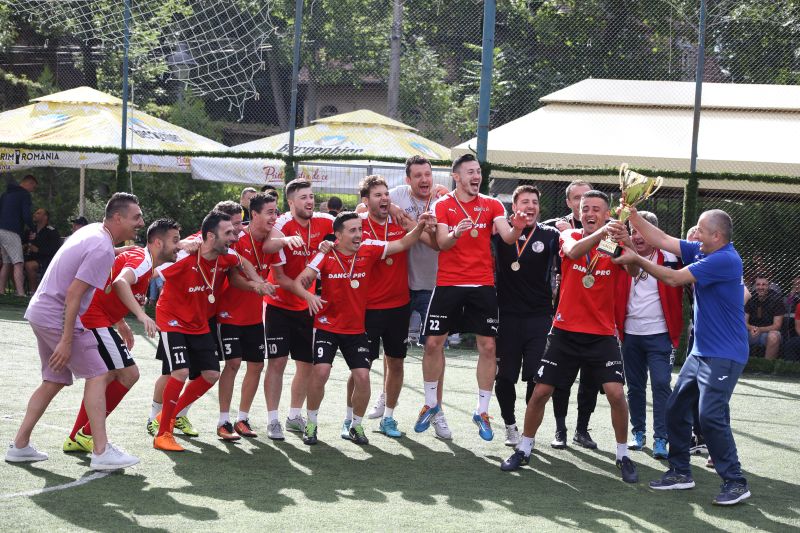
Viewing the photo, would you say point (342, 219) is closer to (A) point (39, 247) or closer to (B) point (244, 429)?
(B) point (244, 429)

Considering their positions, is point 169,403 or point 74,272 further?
point 169,403

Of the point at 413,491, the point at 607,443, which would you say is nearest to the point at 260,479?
the point at 413,491

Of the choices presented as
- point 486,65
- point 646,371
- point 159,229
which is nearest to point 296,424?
point 159,229

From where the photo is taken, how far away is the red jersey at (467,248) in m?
8.62

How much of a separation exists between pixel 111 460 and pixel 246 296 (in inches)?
79.1

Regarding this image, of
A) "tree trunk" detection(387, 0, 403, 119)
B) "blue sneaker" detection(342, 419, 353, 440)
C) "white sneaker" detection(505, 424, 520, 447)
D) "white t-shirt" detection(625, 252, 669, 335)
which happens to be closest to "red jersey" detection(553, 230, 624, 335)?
"white t-shirt" detection(625, 252, 669, 335)

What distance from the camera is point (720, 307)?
7.09 metres

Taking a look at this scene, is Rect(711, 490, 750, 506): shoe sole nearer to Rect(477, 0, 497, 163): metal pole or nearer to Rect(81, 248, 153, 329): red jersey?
Rect(81, 248, 153, 329): red jersey

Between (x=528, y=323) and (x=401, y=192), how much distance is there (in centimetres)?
167

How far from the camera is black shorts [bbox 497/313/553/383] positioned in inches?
339

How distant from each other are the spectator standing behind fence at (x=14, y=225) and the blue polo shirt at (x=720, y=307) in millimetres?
12652

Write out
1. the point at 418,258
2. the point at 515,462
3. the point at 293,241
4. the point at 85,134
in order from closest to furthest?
1. the point at 515,462
2. the point at 293,241
3. the point at 418,258
4. the point at 85,134

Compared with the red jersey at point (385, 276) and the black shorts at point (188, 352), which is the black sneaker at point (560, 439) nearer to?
the red jersey at point (385, 276)

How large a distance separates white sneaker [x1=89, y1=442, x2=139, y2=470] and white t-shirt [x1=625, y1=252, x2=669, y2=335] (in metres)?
4.10
